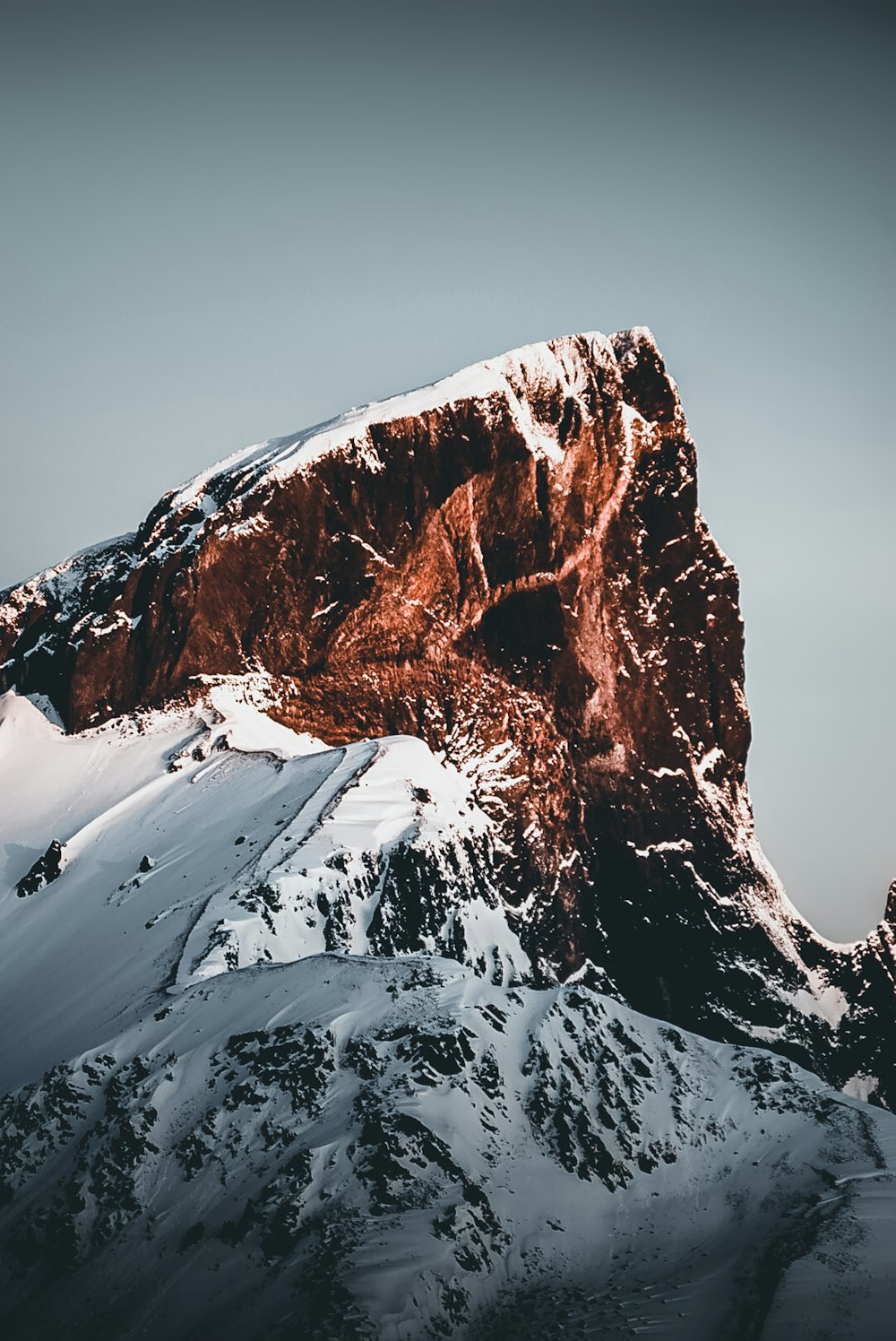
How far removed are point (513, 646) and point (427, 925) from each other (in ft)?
152

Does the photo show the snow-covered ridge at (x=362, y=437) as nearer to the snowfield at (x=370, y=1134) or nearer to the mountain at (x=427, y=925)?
the mountain at (x=427, y=925)

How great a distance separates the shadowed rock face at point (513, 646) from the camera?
529 feet

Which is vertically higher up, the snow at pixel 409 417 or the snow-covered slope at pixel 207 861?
the snow at pixel 409 417

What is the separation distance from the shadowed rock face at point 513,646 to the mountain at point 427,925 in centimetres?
41

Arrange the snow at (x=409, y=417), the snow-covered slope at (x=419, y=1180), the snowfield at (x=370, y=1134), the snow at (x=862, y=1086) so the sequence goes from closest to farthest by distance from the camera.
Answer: the snow-covered slope at (x=419, y=1180)
the snowfield at (x=370, y=1134)
the snow at (x=862, y=1086)
the snow at (x=409, y=417)

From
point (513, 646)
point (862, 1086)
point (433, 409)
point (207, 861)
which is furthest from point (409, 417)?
point (862, 1086)

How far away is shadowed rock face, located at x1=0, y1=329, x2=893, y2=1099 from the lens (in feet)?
529

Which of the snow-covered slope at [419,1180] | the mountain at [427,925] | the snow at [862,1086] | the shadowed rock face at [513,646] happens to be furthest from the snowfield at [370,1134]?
the snow at [862,1086]

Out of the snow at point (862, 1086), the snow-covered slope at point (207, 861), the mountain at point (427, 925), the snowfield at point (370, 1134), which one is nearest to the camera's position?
the snowfield at point (370, 1134)

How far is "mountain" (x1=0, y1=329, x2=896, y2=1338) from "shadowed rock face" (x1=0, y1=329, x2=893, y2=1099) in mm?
409

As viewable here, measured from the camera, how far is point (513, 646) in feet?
553

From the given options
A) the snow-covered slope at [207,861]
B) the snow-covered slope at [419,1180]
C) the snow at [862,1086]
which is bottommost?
the snow at [862,1086]

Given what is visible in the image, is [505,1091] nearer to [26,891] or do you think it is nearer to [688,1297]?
[688,1297]

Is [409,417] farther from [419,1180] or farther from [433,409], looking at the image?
[419,1180]
